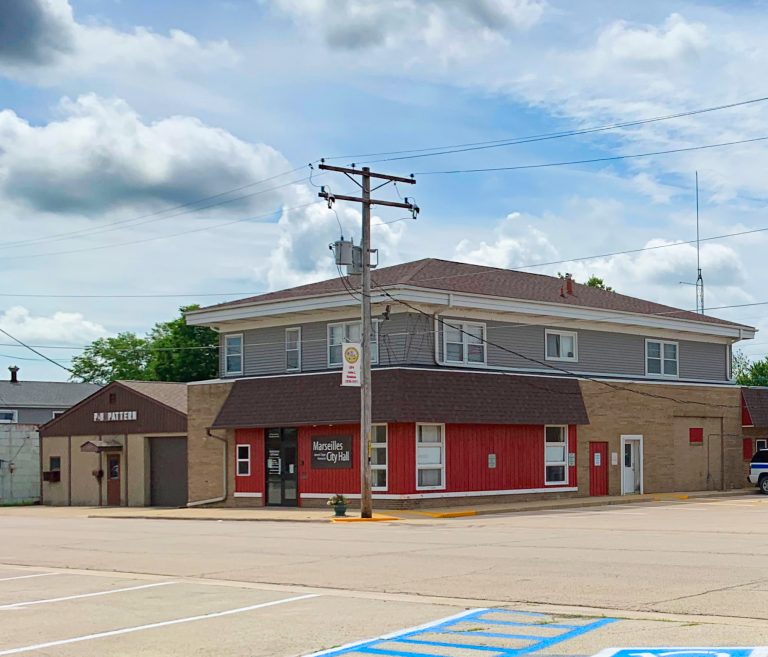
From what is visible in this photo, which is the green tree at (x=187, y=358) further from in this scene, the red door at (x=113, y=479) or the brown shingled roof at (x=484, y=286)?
the brown shingled roof at (x=484, y=286)

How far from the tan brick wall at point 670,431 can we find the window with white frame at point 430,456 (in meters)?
6.91

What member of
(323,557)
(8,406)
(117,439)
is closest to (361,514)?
(323,557)

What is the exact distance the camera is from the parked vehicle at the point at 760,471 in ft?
144

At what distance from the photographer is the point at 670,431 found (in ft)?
147

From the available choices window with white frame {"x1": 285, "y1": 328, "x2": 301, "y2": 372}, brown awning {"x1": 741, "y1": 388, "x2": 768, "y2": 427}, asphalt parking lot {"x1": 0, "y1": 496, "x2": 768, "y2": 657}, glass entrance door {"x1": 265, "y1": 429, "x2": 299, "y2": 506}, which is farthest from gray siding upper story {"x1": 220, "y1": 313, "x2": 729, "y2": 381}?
asphalt parking lot {"x1": 0, "y1": 496, "x2": 768, "y2": 657}

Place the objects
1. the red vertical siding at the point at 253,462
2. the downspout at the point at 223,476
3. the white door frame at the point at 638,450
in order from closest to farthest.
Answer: the red vertical siding at the point at 253,462 < the downspout at the point at 223,476 < the white door frame at the point at 638,450

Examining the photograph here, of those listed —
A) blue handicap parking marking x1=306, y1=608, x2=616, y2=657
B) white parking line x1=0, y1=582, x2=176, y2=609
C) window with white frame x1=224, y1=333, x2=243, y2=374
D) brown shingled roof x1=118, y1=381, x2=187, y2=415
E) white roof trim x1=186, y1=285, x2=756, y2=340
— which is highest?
white roof trim x1=186, y1=285, x2=756, y2=340

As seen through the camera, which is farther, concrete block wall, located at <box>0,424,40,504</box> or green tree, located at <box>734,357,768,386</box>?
green tree, located at <box>734,357,768,386</box>

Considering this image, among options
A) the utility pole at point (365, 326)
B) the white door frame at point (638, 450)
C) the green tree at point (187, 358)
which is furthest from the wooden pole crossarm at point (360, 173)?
the green tree at point (187, 358)

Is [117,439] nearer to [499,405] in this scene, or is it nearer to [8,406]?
[499,405]

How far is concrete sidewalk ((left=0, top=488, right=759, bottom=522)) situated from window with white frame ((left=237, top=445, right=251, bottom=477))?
154cm

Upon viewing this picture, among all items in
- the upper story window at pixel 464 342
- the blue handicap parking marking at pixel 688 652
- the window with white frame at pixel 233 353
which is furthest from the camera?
the window with white frame at pixel 233 353

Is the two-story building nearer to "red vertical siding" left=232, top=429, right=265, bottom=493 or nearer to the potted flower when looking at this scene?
"red vertical siding" left=232, top=429, right=265, bottom=493

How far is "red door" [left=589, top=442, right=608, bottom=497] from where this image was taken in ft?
137
